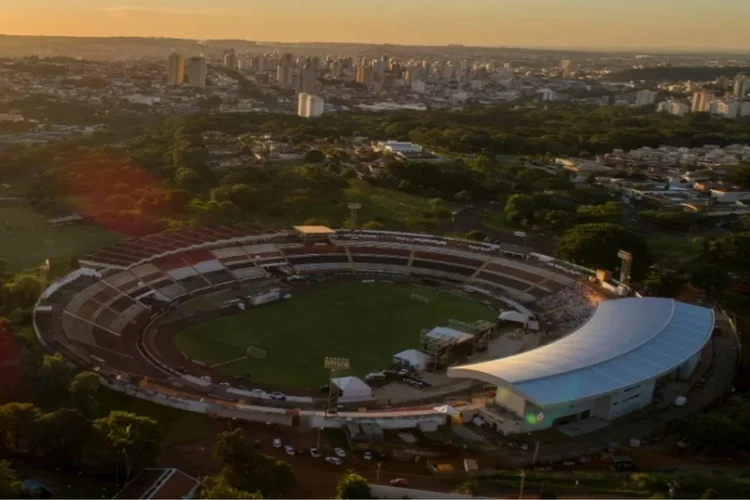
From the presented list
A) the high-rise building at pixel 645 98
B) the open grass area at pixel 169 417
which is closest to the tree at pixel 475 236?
the open grass area at pixel 169 417

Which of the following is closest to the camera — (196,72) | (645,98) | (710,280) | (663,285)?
(663,285)

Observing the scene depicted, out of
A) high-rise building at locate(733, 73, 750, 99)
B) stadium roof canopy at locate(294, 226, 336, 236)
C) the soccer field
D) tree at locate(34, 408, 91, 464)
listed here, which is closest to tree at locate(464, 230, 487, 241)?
the soccer field

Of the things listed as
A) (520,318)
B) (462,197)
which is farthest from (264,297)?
(462,197)

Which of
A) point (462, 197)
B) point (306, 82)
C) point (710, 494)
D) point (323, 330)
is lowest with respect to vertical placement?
point (323, 330)

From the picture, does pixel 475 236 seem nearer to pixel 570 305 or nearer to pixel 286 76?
pixel 570 305

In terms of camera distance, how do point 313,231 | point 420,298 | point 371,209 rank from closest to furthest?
point 420,298, point 313,231, point 371,209

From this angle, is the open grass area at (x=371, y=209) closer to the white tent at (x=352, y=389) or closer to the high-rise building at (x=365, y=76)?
the white tent at (x=352, y=389)
